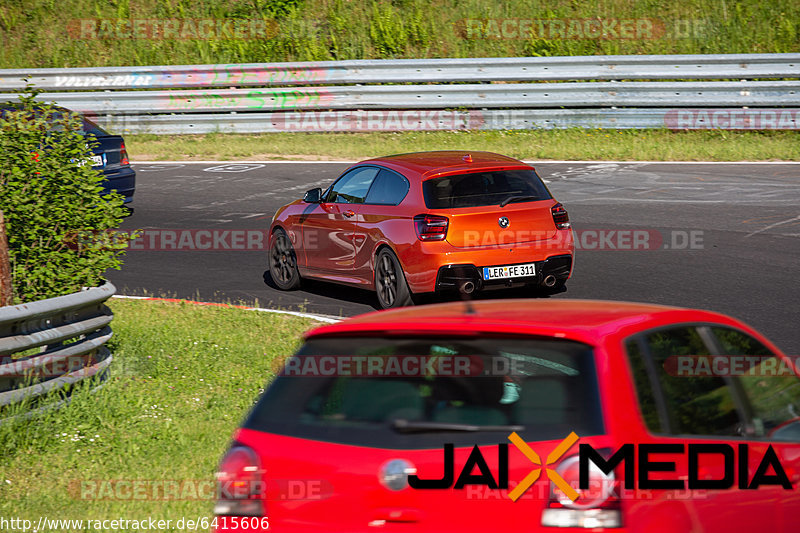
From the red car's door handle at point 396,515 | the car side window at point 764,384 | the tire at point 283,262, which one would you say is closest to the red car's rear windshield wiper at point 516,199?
the tire at point 283,262

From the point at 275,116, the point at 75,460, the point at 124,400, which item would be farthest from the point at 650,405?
the point at 275,116

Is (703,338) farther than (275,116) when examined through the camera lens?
No

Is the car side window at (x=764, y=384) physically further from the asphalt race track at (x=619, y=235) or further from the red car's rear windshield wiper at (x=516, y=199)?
the red car's rear windshield wiper at (x=516, y=199)

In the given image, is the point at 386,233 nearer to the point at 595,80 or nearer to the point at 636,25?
the point at 595,80

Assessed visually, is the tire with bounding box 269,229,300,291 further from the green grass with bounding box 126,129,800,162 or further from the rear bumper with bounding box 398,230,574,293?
the green grass with bounding box 126,129,800,162

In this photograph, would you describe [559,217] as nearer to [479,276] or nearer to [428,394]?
[479,276]

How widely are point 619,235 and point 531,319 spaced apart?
992 centimetres

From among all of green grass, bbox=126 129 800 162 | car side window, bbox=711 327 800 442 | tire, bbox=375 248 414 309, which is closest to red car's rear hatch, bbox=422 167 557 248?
tire, bbox=375 248 414 309

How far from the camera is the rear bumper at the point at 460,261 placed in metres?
9.92

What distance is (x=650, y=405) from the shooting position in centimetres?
367

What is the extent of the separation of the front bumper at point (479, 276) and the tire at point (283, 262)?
2735mm

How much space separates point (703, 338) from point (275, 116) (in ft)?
60.1

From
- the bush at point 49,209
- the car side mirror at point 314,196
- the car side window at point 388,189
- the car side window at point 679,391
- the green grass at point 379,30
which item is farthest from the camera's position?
the green grass at point 379,30

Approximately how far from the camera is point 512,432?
3.52 meters
